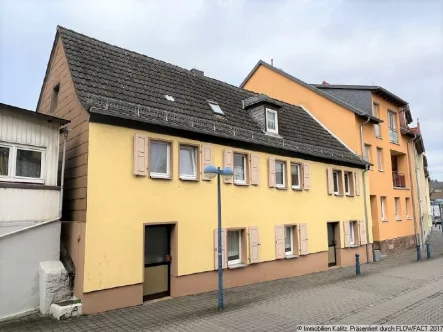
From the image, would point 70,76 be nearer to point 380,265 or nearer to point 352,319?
point 352,319

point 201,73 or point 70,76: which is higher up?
point 201,73

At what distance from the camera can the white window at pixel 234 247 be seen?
12.1 meters

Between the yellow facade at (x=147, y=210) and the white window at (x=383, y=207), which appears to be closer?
the yellow facade at (x=147, y=210)

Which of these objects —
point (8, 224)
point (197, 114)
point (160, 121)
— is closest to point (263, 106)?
point (197, 114)

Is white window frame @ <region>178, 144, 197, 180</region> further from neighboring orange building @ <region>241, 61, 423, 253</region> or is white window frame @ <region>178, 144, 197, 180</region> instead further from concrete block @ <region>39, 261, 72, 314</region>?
neighboring orange building @ <region>241, 61, 423, 253</region>

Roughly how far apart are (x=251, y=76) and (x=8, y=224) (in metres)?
18.1

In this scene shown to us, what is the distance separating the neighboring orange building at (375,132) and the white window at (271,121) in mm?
5906

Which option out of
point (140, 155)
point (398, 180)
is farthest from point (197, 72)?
point (398, 180)

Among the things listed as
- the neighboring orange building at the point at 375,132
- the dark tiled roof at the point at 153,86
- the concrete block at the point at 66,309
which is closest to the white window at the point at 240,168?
the dark tiled roof at the point at 153,86

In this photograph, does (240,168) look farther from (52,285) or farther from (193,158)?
(52,285)

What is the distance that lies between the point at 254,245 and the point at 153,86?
641 cm

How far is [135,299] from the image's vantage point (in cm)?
943

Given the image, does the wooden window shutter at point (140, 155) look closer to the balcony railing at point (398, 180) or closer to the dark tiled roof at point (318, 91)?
the dark tiled roof at point (318, 91)

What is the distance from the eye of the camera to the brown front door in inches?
398
